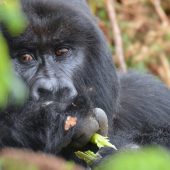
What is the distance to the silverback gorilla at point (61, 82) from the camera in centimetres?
226

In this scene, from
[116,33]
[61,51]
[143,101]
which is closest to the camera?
[61,51]

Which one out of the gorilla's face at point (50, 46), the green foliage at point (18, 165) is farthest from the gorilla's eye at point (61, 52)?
the green foliage at point (18, 165)

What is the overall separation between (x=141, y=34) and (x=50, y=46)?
3192 mm

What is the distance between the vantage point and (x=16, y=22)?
74 cm

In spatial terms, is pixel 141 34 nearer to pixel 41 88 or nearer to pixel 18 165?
pixel 41 88

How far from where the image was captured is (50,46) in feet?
8.29

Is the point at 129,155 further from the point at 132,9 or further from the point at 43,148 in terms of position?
the point at 132,9

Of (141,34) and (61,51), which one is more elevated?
(61,51)

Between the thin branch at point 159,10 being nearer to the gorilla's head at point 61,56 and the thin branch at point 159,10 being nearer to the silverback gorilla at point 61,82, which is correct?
the silverback gorilla at point 61,82

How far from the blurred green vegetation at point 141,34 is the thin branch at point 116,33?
0.08 metres

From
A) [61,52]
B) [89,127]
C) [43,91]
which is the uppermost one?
[61,52]

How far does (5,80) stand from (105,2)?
464 centimetres

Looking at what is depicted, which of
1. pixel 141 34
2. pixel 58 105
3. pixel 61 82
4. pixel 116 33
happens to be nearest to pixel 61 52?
pixel 61 82

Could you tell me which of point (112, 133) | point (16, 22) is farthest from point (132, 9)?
point (16, 22)
